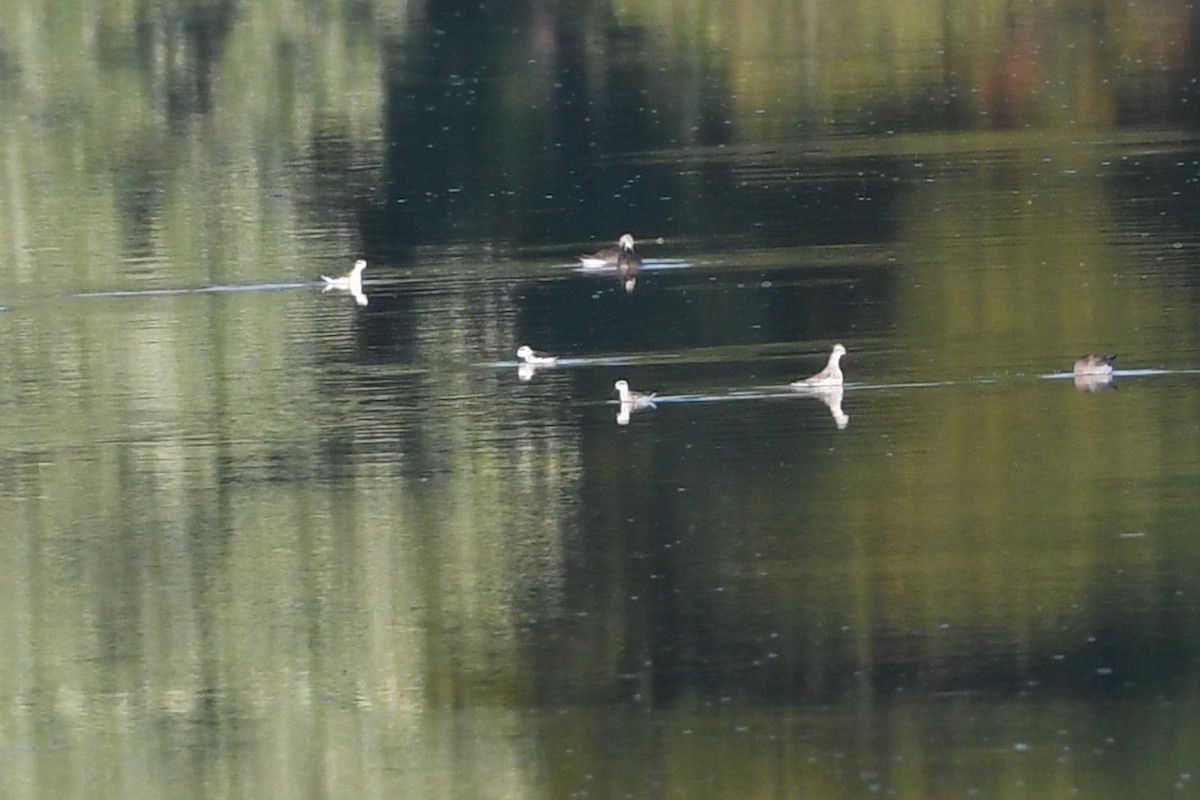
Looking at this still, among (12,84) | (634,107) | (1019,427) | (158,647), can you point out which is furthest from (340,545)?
(12,84)

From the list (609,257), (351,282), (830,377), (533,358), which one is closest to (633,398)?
(830,377)

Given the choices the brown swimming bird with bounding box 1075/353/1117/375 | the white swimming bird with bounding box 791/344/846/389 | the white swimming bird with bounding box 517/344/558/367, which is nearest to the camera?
the white swimming bird with bounding box 791/344/846/389

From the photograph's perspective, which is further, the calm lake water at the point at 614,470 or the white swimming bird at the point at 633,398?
the white swimming bird at the point at 633,398

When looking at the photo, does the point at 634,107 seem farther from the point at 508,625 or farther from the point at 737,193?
the point at 508,625

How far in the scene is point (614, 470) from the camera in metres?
16.6

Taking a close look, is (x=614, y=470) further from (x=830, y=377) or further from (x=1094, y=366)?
(x=1094, y=366)

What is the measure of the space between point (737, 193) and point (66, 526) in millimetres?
12631

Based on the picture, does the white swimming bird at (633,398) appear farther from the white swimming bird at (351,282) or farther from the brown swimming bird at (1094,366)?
the white swimming bird at (351,282)

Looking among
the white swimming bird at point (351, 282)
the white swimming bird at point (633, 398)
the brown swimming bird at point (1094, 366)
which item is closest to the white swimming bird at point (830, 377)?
the white swimming bird at point (633, 398)

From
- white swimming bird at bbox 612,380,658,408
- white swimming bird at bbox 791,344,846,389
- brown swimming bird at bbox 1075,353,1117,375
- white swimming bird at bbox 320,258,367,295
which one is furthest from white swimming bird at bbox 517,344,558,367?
white swimming bird at bbox 320,258,367,295

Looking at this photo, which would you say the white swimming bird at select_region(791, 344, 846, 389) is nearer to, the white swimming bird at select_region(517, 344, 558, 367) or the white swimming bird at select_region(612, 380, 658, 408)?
the white swimming bird at select_region(612, 380, 658, 408)

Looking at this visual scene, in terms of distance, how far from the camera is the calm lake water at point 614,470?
1273 centimetres

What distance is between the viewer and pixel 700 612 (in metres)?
13.9

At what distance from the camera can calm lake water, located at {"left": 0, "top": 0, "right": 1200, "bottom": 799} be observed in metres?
12.7
